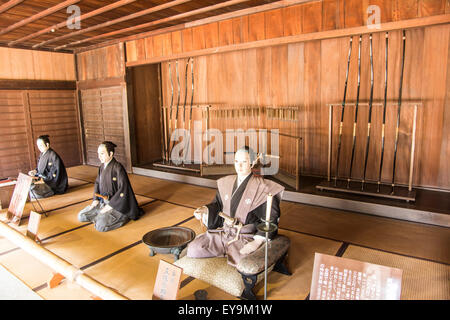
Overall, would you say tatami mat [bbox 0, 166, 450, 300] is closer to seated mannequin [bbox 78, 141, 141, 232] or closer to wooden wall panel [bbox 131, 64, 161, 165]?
seated mannequin [bbox 78, 141, 141, 232]

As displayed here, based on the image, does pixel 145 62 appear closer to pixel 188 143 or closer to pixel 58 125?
pixel 188 143

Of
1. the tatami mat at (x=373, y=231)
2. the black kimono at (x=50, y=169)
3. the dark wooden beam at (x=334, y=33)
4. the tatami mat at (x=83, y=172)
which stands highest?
the dark wooden beam at (x=334, y=33)

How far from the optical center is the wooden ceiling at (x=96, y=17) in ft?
15.0

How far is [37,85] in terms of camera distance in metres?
7.43

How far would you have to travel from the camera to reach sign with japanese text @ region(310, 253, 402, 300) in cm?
184

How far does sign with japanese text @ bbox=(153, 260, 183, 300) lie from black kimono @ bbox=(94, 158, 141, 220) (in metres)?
2.08

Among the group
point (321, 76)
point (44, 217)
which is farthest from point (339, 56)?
point (44, 217)

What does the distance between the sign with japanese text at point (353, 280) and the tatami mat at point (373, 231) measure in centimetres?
159

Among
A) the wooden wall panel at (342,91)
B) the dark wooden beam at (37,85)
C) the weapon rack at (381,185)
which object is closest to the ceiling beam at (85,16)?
the dark wooden beam at (37,85)

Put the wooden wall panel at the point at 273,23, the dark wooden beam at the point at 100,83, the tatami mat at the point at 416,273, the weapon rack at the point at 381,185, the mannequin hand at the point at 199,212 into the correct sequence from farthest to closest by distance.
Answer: the dark wooden beam at the point at 100,83
the wooden wall panel at the point at 273,23
the weapon rack at the point at 381,185
the mannequin hand at the point at 199,212
the tatami mat at the point at 416,273

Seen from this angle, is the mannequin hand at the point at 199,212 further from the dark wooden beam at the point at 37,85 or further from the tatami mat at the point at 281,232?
the dark wooden beam at the point at 37,85

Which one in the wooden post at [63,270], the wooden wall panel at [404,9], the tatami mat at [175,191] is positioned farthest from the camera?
the tatami mat at [175,191]

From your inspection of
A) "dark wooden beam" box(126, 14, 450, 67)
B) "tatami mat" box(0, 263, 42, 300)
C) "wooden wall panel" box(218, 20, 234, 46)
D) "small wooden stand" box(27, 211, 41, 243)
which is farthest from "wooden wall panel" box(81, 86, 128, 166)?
"tatami mat" box(0, 263, 42, 300)

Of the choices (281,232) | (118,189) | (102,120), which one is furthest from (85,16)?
(281,232)
